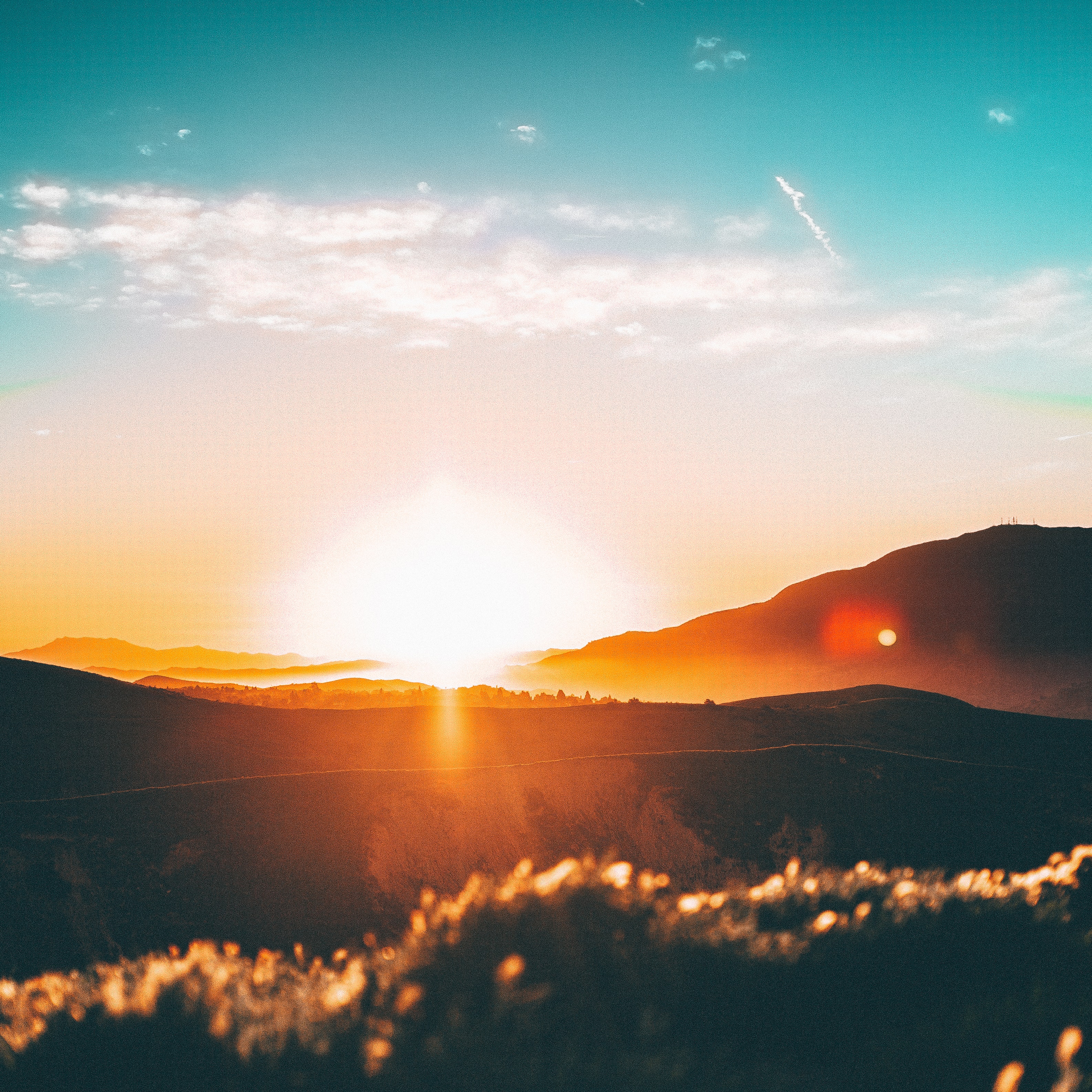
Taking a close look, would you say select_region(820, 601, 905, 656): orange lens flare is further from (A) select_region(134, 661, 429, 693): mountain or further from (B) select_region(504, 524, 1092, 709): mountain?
(A) select_region(134, 661, 429, 693): mountain

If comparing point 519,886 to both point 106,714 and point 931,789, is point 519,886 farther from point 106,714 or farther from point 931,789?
point 106,714

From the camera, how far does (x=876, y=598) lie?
138m

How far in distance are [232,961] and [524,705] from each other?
52.9 metres

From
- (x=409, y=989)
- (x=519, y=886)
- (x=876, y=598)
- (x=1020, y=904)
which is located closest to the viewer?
(x=409, y=989)

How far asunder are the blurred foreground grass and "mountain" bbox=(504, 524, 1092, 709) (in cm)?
11233

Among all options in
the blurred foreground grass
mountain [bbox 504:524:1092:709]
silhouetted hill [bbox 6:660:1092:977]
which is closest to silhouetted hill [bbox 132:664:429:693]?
silhouetted hill [bbox 6:660:1092:977]

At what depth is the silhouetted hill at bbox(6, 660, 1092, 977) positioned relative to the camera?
18.5m

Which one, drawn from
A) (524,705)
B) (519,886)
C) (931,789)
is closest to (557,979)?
(519,886)

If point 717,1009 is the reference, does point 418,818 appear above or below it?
below

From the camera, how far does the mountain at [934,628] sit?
114 metres

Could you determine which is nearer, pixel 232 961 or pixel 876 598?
pixel 232 961

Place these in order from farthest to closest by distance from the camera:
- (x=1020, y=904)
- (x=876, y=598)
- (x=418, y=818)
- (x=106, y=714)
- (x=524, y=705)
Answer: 1. (x=876, y=598)
2. (x=524, y=705)
3. (x=106, y=714)
4. (x=418, y=818)
5. (x=1020, y=904)

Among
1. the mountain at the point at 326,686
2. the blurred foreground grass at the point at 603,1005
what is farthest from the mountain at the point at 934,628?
the blurred foreground grass at the point at 603,1005

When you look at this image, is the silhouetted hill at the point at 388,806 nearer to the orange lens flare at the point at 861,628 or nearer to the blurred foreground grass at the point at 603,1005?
the blurred foreground grass at the point at 603,1005
